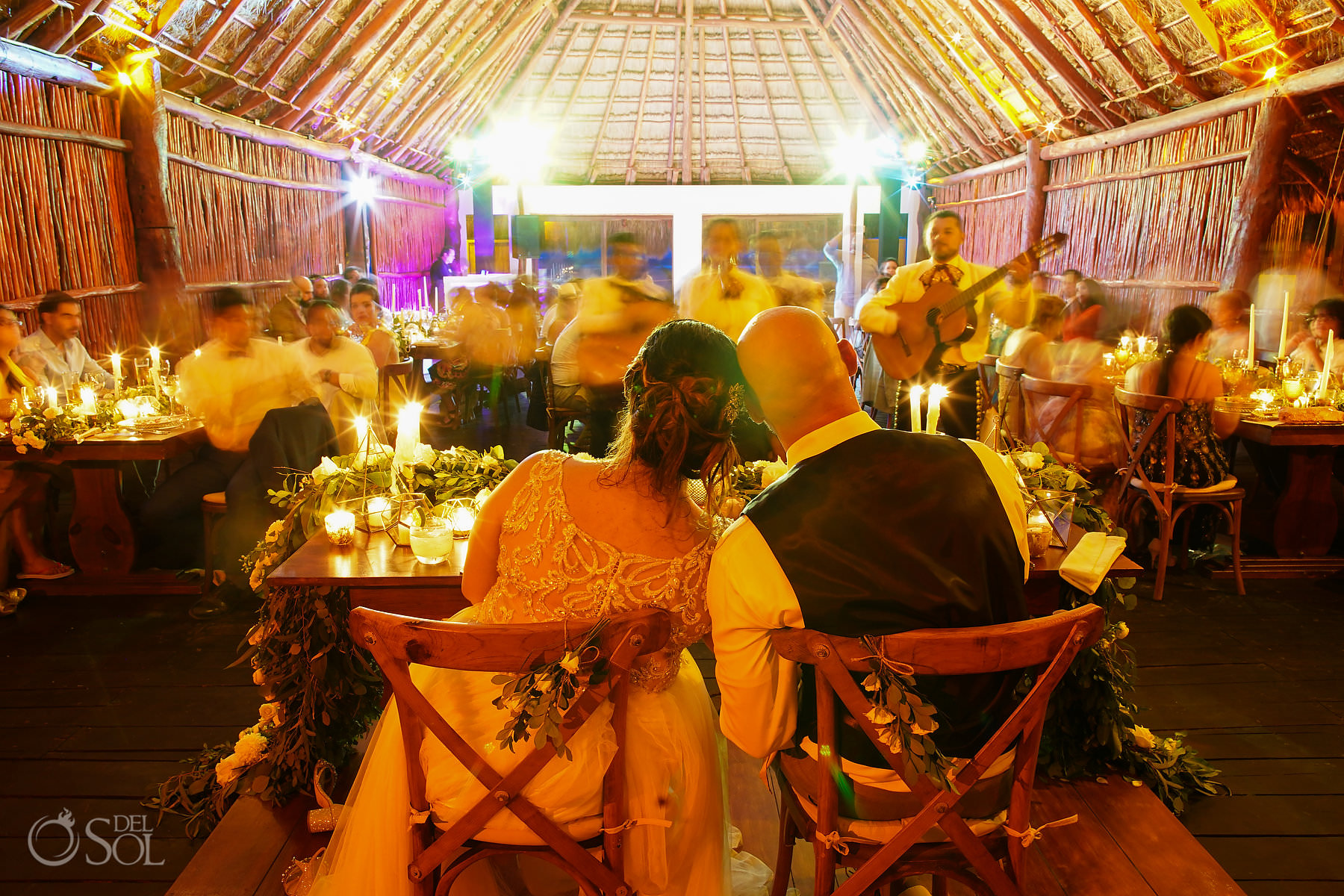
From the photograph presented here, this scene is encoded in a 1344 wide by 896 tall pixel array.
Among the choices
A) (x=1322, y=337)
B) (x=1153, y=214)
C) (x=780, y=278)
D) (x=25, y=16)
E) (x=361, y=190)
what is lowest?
(x=1322, y=337)

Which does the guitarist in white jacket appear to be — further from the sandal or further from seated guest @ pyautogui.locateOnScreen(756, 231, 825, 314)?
the sandal

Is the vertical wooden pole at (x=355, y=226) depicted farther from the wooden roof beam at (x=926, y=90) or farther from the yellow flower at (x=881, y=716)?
the yellow flower at (x=881, y=716)

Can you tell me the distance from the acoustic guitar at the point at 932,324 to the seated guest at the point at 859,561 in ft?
11.4

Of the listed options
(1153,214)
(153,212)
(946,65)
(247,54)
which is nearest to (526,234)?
(946,65)

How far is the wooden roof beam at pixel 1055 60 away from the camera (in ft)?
28.6

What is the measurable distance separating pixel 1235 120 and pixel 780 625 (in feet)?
27.1

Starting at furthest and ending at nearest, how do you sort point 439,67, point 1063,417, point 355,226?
point 355,226 → point 439,67 → point 1063,417

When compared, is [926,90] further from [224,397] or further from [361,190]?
[224,397]

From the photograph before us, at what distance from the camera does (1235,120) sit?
7496 mm

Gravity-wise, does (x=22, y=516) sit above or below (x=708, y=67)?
below

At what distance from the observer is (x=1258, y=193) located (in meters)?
6.89

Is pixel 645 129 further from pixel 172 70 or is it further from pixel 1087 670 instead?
pixel 1087 670

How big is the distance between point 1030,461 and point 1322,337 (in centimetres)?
398

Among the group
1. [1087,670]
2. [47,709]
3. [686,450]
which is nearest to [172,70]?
[47,709]
